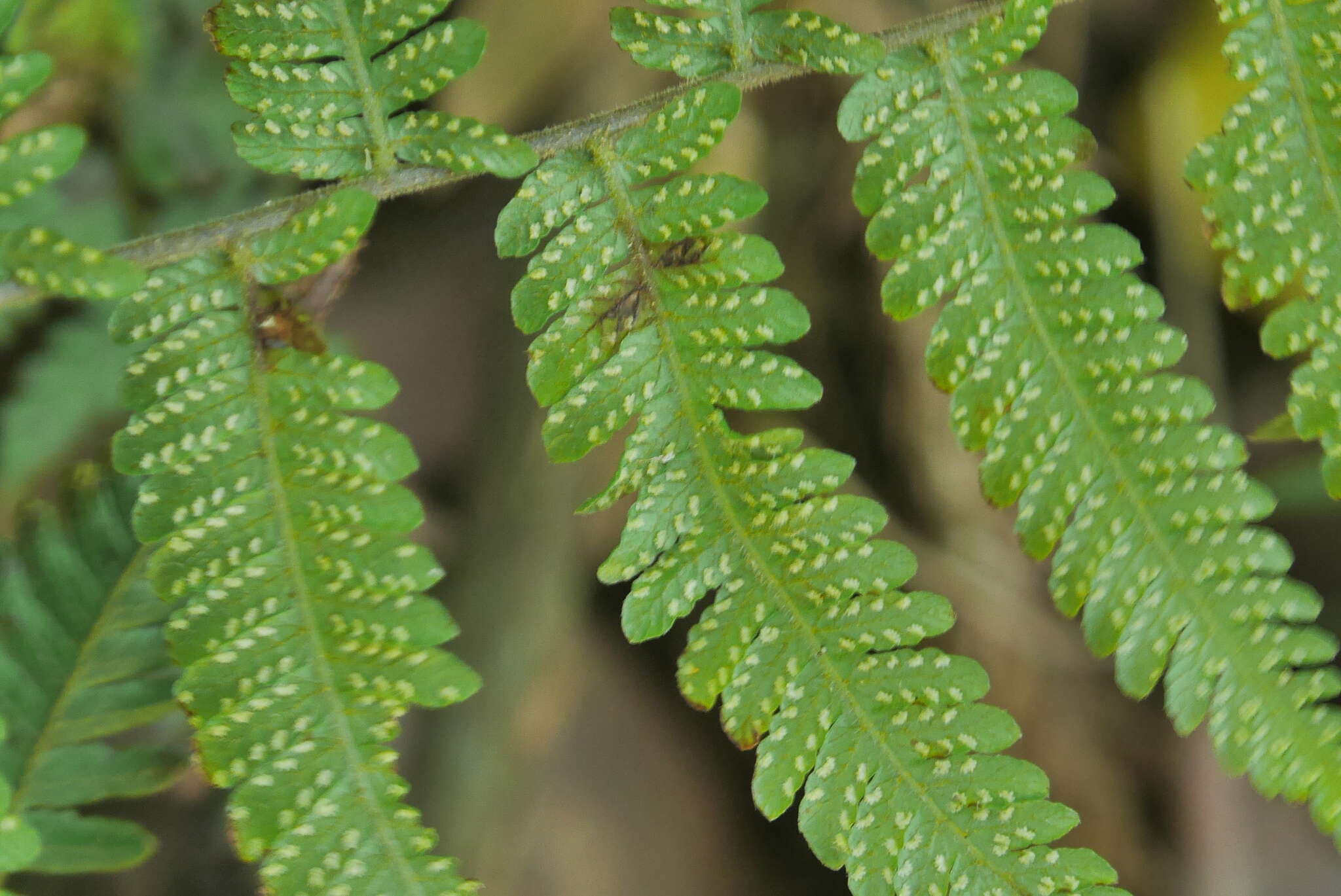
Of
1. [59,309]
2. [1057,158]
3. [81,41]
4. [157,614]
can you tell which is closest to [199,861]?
[157,614]

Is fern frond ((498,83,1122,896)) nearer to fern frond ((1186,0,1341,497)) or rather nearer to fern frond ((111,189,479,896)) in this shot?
fern frond ((111,189,479,896))

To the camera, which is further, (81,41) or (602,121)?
(81,41)

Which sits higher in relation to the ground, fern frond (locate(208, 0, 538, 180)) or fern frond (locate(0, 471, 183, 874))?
fern frond (locate(208, 0, 538, 180))

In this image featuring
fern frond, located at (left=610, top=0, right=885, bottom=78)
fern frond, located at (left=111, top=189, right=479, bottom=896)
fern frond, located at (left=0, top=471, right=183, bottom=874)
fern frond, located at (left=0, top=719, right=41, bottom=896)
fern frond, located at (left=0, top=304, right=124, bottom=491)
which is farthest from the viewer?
fern frond, located at (left=0, top=304, right=124, bottom=491)

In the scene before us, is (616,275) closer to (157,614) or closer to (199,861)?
(157,614)

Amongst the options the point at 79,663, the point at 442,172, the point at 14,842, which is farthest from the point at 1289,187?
the point at 79,663

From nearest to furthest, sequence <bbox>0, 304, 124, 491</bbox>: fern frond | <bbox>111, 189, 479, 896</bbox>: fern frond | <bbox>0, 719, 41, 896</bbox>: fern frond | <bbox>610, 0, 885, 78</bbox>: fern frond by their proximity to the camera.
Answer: <bbox>0, 719, 41, 896</bbox>: fern frond, <bbox>111, 189, 479, 896</bbox>: fern frond, <bbox>610, 0, 885, 78</bbox>: fern frond, <bbox>0, 304, 124, 491</bbox>: fern frond

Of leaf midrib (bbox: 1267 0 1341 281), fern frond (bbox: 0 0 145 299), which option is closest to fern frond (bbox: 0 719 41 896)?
fern frond (bbox: 0 0 145 299)
